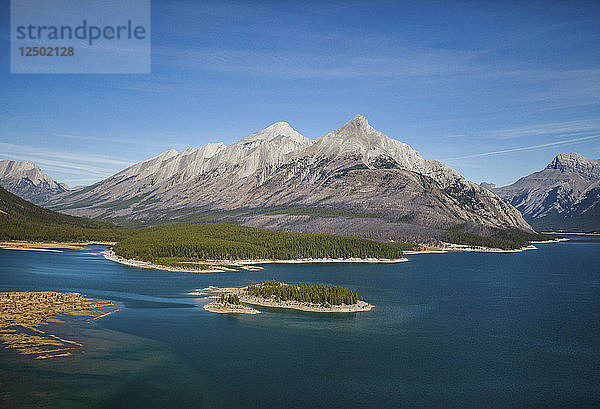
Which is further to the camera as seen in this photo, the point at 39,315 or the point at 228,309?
the point at 228,309

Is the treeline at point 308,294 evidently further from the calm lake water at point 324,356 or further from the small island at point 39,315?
the small island at point 39,315

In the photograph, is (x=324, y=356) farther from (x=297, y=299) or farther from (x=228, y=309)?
(x=297, y=299)

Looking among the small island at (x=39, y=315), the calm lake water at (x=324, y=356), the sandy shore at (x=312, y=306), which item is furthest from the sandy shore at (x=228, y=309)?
the small island at (x=39, y=315)

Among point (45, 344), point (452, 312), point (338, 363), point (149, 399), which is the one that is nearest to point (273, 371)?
point (338, 363)

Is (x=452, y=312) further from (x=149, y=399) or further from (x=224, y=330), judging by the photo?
(x=149, y=399)

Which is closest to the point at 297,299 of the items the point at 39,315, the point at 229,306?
the point at 229,306

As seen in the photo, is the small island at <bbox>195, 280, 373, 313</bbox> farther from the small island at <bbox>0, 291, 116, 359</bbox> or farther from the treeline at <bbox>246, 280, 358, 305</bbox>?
the small island at <bbox>0, 291, 116, 359</bbox>
